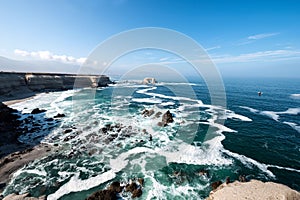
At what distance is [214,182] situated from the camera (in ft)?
46.2

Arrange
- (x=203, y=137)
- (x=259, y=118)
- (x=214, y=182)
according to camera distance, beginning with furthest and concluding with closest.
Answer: (x=259, y=118)
(x=203, y=137)
(x=214, y=182)

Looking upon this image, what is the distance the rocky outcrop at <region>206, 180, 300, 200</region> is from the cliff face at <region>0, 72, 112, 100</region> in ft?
202

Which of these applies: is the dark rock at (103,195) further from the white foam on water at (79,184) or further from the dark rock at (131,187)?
the white foam on water at (79,184)

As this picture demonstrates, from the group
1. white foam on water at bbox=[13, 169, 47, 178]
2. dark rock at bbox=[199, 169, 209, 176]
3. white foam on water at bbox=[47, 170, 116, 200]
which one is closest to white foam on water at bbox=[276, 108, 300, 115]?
dark rock at bbox=[199, 169, 209, 176]

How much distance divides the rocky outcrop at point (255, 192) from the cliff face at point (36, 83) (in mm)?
61490

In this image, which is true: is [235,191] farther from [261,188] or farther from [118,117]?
[118,117]

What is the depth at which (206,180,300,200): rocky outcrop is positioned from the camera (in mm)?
9164

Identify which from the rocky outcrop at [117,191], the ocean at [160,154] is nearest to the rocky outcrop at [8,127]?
the ocean at [160,154]

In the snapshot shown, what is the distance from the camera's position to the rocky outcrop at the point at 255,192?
9.16 metres

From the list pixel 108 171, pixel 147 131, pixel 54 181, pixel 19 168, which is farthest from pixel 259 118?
pixel 19 168

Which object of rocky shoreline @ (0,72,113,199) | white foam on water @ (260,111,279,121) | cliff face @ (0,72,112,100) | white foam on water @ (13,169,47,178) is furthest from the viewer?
cliff face @ (0,72,112,100)

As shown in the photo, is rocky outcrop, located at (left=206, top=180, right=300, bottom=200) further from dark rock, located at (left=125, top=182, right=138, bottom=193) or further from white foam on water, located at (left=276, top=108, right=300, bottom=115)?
white foam on water, located at (left=276, top=108, right=300, bottom=115)

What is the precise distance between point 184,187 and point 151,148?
25.4 feet

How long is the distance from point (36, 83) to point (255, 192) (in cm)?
7601
